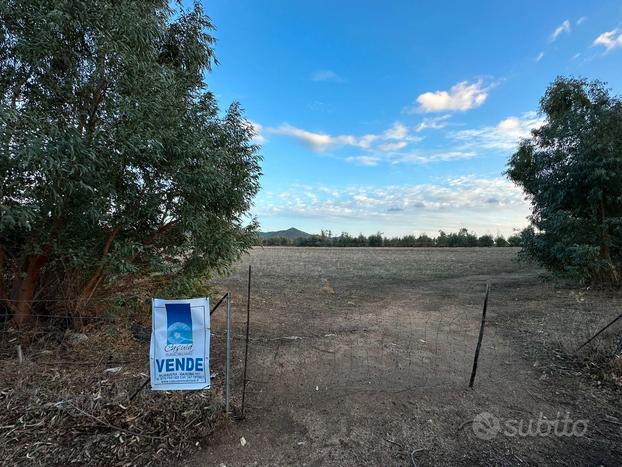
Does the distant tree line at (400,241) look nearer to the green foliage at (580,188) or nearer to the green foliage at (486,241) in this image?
the green foliage at (486,241)

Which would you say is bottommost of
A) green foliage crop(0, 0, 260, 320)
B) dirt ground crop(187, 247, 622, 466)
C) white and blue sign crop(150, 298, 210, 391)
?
dirt ground crop(187, 247, 622, 466)

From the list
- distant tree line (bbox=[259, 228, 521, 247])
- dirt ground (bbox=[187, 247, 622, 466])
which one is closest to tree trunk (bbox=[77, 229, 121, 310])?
dirt ground (bbox=[187, 247, 622, 466])

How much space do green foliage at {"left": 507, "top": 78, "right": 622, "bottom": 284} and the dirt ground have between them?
1576 mm

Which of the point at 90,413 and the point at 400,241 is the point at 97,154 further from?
the point at 400,241

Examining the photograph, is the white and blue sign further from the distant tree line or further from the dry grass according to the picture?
the distant tree line

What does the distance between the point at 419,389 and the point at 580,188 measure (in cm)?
891

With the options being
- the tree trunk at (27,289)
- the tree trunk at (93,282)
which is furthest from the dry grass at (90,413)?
the tree trunk at (93,282)

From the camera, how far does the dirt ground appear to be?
9.57 feet

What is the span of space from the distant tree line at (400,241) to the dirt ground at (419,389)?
122 feet

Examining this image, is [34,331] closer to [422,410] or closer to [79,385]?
[79,385]

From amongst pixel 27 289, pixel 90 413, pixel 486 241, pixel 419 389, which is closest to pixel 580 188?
pixel 419 389

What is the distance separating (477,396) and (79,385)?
15.7ft

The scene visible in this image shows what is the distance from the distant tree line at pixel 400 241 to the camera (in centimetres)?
4312

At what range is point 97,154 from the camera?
12.4ft
